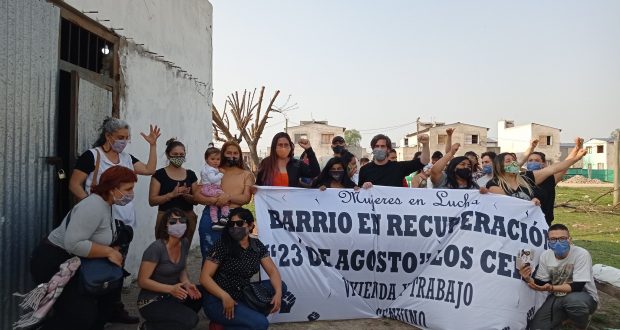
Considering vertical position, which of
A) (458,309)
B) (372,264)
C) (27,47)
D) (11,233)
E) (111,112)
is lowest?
(458,309)

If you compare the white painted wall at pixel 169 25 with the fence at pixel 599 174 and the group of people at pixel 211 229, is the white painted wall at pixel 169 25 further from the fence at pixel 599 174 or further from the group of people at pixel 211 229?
the fence at pixel 599 174

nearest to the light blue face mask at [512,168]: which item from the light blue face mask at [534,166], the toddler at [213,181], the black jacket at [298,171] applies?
the light blue face mask at [534,166]

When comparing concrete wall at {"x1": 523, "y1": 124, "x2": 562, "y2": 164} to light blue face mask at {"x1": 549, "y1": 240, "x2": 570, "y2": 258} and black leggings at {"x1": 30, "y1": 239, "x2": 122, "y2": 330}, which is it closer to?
light blue face mask at {"x1": 549, "y1": 240, "x2": 570, "y2": 258}

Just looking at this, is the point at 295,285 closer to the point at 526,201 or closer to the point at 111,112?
the point at 526,201

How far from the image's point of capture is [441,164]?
5730 mm

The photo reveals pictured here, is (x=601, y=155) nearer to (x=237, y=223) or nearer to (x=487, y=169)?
(x=487, y=169)

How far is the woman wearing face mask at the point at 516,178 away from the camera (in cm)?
522

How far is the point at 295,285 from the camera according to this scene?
5.06m

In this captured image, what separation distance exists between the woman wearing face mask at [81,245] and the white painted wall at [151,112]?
2.58 meters

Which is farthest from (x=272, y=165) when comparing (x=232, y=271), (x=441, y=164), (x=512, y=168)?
(x=512, y=168)

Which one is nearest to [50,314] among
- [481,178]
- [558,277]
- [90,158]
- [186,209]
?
[90,158]

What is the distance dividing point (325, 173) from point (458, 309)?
6.64 feet

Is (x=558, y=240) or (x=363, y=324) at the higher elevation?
(x=558, y=240)

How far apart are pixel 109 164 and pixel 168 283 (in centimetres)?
129
